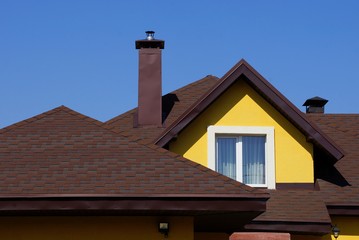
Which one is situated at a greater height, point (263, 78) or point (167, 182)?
point (263, 78)

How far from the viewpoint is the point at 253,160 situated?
58.4 ft

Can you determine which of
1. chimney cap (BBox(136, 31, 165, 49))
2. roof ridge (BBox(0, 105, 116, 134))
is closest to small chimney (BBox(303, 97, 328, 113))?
chimney cap (BBox(136, 31, 165, 49))

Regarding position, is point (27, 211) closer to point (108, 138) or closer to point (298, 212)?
point (108, 138)

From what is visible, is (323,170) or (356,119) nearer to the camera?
(323,170)

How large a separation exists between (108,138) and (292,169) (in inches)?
227

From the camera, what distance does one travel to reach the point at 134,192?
1168 cm

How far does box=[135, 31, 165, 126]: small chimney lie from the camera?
20.4m

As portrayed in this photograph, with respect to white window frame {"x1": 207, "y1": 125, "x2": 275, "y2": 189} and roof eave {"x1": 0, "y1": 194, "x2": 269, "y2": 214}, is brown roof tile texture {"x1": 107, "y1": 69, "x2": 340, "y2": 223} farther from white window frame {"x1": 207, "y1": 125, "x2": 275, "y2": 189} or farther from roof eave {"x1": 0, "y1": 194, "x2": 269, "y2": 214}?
roof eave {"x1": 0, "y1": 194, "x2": 269, "y2": 214}

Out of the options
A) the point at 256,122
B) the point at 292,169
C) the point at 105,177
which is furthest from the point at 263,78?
the point at 105,177

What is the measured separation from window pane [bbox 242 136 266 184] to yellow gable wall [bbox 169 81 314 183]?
1.11 feet

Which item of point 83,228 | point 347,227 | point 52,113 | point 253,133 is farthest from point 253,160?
point 83,228

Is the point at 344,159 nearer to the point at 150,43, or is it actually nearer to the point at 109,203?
the point at 150,43

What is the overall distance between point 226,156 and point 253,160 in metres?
0.64

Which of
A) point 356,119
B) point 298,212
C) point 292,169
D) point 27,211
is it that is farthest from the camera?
point 356,119
